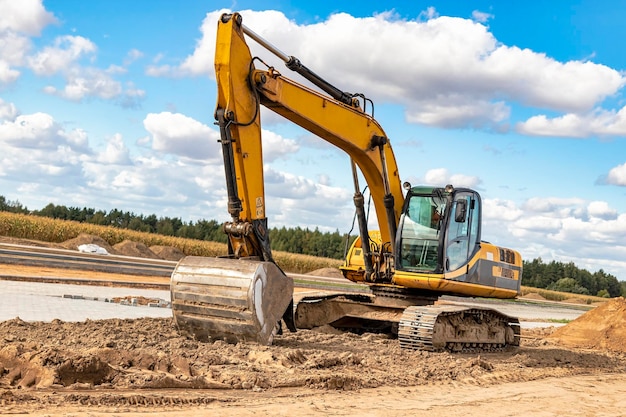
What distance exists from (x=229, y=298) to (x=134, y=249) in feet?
122

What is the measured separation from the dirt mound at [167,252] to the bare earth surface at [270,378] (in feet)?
116

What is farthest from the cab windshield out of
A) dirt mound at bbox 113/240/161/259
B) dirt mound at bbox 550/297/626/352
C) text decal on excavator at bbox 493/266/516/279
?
dirt mound at bbox 113/240/161/259

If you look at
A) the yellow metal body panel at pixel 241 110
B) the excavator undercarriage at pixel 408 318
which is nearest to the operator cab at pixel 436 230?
the excavator undercarriage at pixel 408 318

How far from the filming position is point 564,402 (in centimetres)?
982

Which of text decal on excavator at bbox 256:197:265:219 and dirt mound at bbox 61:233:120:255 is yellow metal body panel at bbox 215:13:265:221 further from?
dirt mound at bbox 61:233:120:255

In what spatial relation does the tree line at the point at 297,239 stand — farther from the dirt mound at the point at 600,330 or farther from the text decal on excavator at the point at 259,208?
the text decal on excavator at the point at 259,208

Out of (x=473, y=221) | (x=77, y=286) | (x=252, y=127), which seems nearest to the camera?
(x=252, y=127)

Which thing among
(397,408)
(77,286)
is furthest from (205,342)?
(77,286)

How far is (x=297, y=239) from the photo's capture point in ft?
229

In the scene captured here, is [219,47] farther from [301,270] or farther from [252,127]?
[301,270]

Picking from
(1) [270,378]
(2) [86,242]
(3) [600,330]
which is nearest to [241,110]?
(1) [270,378]

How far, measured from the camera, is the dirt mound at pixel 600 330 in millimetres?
18328

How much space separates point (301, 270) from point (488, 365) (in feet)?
137

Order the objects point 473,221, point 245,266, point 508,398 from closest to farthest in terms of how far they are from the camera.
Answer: point 508,398, point 245,266, point 473,221
